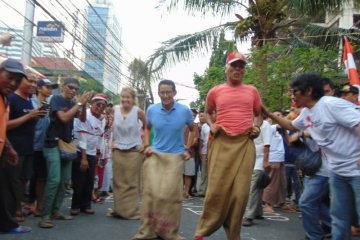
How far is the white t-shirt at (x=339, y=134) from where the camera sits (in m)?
3.94

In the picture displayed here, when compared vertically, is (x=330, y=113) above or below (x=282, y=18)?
below

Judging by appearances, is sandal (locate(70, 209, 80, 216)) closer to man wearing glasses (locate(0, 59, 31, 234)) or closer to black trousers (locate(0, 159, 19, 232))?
man wearing glasses (locate(0, 59, 31, 234))

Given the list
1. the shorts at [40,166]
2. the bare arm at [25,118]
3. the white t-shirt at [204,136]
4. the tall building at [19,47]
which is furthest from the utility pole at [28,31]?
the bare arm at [25,118]

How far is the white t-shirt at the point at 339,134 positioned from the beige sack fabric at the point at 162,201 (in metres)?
1.78

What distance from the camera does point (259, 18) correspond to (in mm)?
13047

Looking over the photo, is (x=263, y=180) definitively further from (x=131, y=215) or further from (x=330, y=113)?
(x=330, y=113)

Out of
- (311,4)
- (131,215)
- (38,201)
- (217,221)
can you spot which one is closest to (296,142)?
(217,221)

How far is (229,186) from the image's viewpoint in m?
4.73

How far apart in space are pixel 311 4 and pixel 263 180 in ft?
22.7

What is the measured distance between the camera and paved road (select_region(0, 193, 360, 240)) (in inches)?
210

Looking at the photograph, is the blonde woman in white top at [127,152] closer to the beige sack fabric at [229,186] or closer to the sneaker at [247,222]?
the sneaker at [247,222]

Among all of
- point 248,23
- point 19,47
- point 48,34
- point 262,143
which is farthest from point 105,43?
point 262,143

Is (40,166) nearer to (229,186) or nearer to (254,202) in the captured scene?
(229,186)

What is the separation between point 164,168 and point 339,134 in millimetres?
2054
